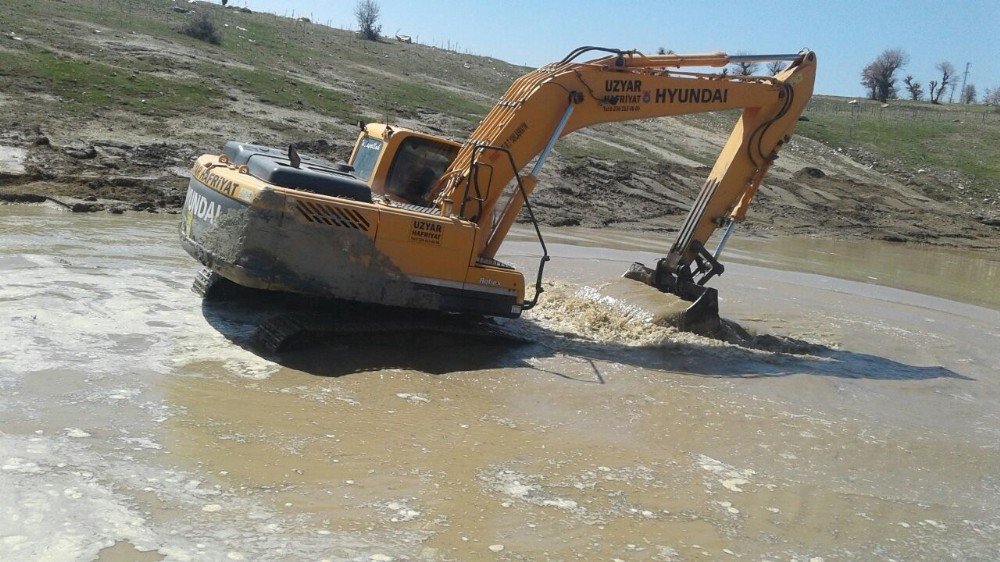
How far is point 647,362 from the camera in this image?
9211mm

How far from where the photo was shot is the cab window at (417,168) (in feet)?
32.1

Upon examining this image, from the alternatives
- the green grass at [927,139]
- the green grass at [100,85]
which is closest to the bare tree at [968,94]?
the green grass at [927,139]

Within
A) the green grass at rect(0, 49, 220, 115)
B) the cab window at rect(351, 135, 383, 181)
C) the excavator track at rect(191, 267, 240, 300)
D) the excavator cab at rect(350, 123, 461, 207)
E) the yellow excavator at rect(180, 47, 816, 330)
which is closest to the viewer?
the yellow excavator at rect(180, 47, 816, 330)

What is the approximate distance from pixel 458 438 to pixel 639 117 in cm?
497

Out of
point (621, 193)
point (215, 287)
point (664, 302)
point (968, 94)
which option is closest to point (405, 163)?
point (215, 287)

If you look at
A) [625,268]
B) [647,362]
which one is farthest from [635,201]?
[647,362]

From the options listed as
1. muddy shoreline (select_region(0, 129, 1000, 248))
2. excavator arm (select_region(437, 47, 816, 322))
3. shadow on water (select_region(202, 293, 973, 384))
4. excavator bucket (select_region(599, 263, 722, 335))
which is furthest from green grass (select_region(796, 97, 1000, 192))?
shadow on water (select_region(202, 293, 973, 384))

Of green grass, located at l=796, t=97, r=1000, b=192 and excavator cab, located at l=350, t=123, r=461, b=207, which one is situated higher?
green grass, located at l=796, t=97, r=1000, b=192

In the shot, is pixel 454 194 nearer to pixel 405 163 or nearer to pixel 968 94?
pixel 405 163

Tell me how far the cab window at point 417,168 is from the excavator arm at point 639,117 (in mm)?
290

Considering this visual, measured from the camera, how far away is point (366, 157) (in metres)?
10.1

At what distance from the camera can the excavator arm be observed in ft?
30.9

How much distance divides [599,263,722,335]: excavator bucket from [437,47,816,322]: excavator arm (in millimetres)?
48

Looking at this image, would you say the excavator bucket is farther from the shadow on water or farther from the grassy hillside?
the grassy hillside
